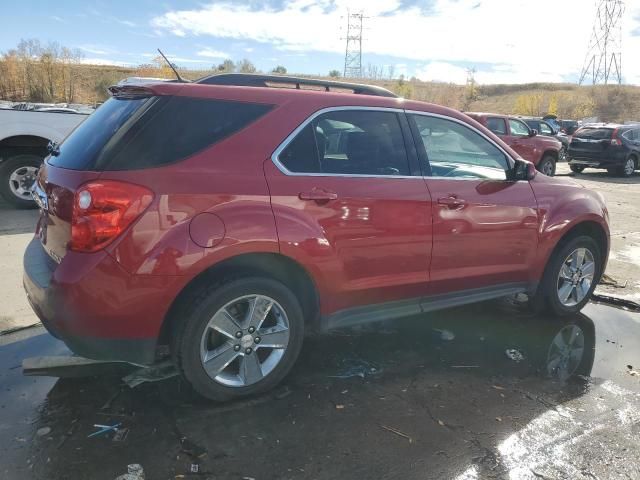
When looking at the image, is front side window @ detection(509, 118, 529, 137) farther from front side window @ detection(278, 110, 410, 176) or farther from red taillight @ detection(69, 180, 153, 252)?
red taillight @ detection(69, 180, 153, 252)

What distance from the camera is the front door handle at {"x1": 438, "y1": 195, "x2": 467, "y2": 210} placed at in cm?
374

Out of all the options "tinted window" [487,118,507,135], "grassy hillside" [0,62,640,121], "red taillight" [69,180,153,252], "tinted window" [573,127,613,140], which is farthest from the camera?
"grassy hillside" [0,62,640,121]

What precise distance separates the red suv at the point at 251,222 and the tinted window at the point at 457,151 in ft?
0.05

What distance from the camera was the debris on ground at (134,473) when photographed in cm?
254

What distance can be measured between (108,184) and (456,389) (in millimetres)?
2449

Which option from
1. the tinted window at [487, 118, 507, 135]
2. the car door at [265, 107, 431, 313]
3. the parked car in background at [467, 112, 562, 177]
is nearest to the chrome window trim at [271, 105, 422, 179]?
the car door at [265, 107, 431, 313]

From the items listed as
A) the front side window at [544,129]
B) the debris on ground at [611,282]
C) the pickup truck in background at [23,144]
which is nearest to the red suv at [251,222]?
the debris on ground at [611,282]

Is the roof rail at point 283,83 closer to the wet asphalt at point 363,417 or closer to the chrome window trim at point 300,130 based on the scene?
the chrome window trim at point 300,130

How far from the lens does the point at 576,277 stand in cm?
482

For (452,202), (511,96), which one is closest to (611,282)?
(452,202)

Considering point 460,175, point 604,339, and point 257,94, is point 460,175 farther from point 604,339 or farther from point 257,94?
point 604,339

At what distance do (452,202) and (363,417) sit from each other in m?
1.59

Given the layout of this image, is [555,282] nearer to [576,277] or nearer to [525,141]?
[576,277]

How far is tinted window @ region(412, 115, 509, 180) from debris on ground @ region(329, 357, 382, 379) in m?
1.41
